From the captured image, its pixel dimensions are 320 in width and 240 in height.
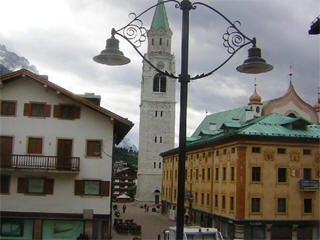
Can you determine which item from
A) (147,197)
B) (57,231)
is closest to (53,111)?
(57,231)

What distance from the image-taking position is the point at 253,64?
11516 mm

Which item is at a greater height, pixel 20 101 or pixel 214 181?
pixel 20 101

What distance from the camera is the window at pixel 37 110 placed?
36.0m

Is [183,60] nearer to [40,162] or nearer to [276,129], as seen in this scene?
[40,162]

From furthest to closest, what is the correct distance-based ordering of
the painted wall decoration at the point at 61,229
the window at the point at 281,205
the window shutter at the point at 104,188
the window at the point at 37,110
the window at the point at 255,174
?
the window at the point at 281,205 → the window at the point at 255,174 → the window at the point at 37,110 → the window shutter at the point at 104,188 → the painted wall decoration at the point at 61,229

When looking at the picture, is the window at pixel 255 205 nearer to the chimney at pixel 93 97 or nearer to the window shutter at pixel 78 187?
the chimney at pixel 93 97

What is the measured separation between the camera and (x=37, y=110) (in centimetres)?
3609

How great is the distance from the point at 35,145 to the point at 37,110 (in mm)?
2575

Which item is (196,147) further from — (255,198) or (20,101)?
(20,101)

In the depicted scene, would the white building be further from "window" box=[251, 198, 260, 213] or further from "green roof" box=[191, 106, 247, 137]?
"green roof" box=[191, 106, 247, 137]

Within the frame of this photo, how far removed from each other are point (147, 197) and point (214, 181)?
157 ft

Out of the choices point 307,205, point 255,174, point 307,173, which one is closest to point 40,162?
point 255,174

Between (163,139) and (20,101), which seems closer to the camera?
(20,101)

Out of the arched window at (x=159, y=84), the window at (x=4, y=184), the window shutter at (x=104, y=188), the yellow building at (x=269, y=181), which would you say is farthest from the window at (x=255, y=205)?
the arched window at (x=159, y=84)
